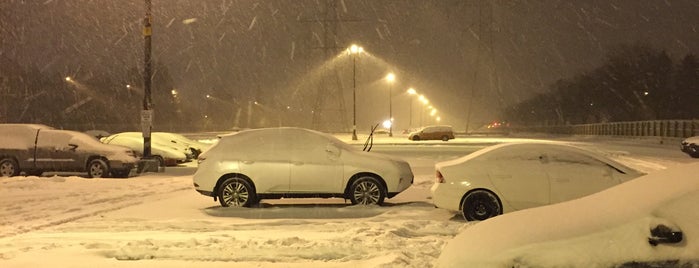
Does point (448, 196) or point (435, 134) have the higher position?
point (435, 134)

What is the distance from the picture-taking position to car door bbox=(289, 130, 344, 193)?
460 inches

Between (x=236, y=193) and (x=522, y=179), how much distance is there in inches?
208

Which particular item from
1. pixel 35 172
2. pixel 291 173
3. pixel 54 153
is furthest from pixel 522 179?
pixel 35 172

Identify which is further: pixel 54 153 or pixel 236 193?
pixel 54 153

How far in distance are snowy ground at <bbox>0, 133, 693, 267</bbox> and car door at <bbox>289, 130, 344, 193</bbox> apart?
1.37 ft

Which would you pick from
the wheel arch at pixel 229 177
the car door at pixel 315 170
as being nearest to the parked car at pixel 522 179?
the car door at pixel 315 170

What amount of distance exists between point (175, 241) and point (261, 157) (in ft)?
12.3

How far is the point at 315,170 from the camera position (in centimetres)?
1174

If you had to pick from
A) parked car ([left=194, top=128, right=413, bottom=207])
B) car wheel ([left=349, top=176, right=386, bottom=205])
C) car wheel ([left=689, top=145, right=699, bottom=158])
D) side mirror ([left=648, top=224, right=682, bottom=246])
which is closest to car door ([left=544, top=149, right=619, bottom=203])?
parked car ([left=194, top=128, right=413, bottom=207])

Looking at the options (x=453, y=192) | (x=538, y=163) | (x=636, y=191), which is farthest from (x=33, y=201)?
(x=636, y=191)

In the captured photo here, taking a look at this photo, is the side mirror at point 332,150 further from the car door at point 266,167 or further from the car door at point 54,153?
the car door at point 54,153

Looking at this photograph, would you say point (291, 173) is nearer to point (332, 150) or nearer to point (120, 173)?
point (332, 150)

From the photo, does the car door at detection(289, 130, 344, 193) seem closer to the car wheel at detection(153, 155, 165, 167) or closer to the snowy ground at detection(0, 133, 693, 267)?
the snowy ground at detection(0, 133, 693, 267)

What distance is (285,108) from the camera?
133625 millimetres
